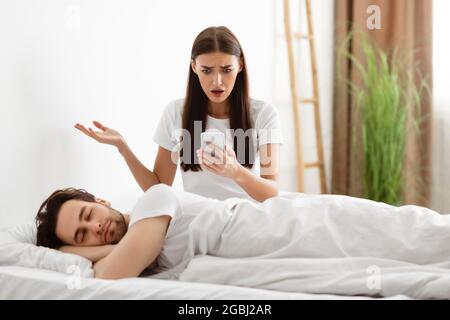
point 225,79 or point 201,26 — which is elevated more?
point 201,26

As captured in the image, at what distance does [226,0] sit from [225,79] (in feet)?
3.04

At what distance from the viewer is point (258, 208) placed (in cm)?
151

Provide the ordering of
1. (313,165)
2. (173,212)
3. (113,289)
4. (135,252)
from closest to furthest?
1. (113,289)
2. (135,252)
3. (173,212)
4. (313,165)

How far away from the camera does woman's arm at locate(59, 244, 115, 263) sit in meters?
1.44

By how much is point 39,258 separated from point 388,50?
251cm

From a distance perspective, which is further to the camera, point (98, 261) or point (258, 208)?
Result: point (258, 208)

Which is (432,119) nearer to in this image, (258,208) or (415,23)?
(415,23)

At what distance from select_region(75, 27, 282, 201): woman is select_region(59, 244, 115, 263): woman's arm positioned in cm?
54

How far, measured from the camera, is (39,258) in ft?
4.66

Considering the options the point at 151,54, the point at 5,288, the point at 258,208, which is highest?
the point at 151,54

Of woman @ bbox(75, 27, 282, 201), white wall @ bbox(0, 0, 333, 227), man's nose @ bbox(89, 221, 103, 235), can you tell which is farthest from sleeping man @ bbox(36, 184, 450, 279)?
woman @ bbox(75, 27, 282, 201)

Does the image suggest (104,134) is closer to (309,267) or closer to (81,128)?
(81,128)

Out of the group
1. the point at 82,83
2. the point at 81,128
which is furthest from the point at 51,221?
the point at 82,83

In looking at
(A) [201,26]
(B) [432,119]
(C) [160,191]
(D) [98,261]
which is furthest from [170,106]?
(B) [432,119]
